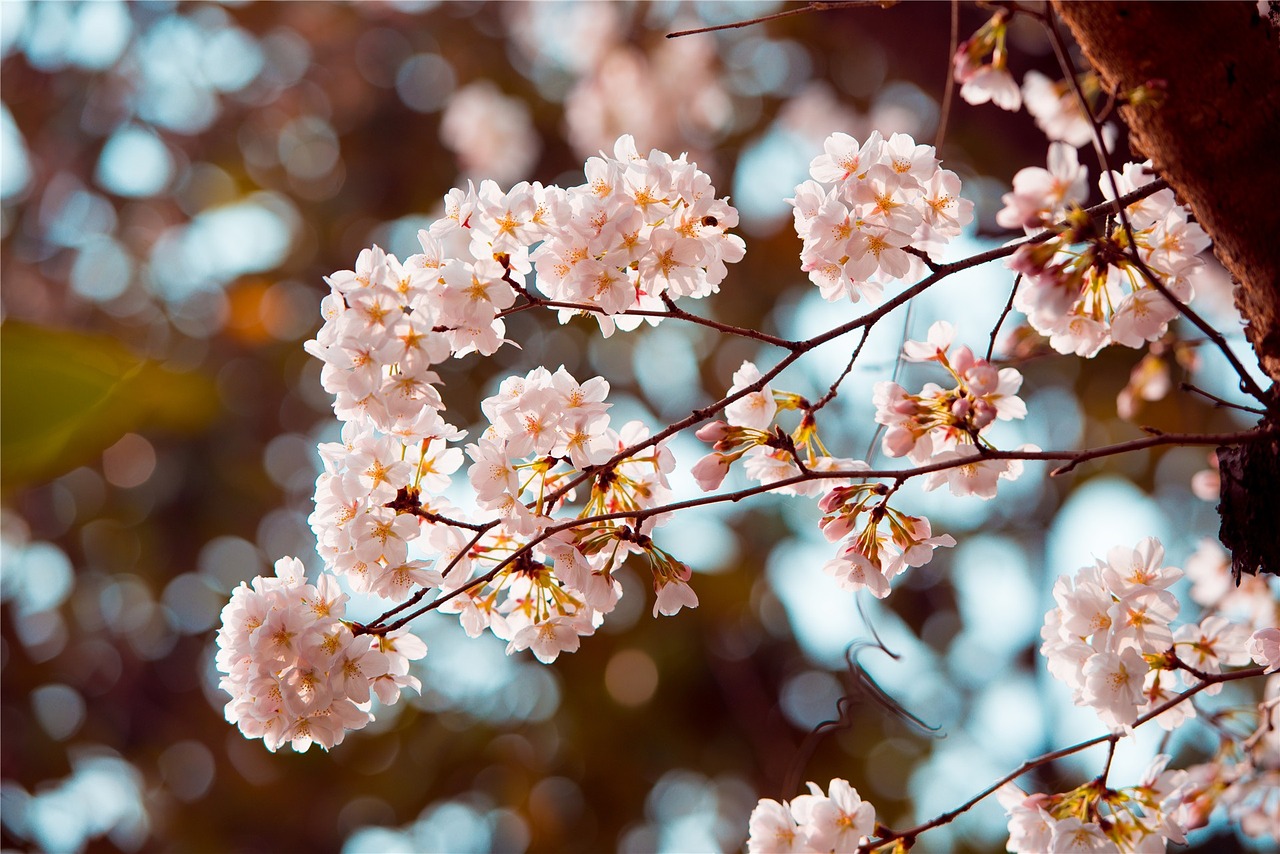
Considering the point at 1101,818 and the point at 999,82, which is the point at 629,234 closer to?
the point at 999,82

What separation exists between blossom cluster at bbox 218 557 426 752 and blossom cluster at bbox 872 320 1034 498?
36 centimetres

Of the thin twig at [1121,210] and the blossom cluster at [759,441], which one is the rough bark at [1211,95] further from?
the blossom cluster at [759,441]

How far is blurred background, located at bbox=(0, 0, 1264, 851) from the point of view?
7.63 feet

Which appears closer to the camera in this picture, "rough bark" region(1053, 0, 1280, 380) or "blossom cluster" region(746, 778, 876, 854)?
"rough bark" region(1053, 0, 1280, 380)

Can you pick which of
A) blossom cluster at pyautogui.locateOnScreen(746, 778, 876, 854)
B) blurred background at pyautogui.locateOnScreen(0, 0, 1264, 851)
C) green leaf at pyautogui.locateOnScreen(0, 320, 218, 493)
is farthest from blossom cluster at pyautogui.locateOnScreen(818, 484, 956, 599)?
blurred background at pyautogui.locateOnScreen(0, 0, 1264, 851)

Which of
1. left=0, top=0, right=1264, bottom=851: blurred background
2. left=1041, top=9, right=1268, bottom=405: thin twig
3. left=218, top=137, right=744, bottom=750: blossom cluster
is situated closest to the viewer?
left=1041, top=9, right=1268, bottom=405: thin twig

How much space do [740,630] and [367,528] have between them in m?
1.92

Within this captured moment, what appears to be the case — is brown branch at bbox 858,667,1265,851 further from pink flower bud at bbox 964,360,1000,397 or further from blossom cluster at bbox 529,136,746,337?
blossom cluster at bbox 529,136,746,337

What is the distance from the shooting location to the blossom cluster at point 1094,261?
0.55 metres

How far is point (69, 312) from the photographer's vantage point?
2.43 metres

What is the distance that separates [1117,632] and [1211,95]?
1.07 feet

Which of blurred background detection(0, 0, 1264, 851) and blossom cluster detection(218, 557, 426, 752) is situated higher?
blossom cluster detection(218, 557, 426, 752)

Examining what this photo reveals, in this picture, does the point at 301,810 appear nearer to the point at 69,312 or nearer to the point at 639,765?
the point at 639,765

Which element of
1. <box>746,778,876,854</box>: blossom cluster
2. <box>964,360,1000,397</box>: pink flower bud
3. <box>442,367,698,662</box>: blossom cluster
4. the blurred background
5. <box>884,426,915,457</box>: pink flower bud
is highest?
<box>964,360,1000,397</box>: pink flower bud
